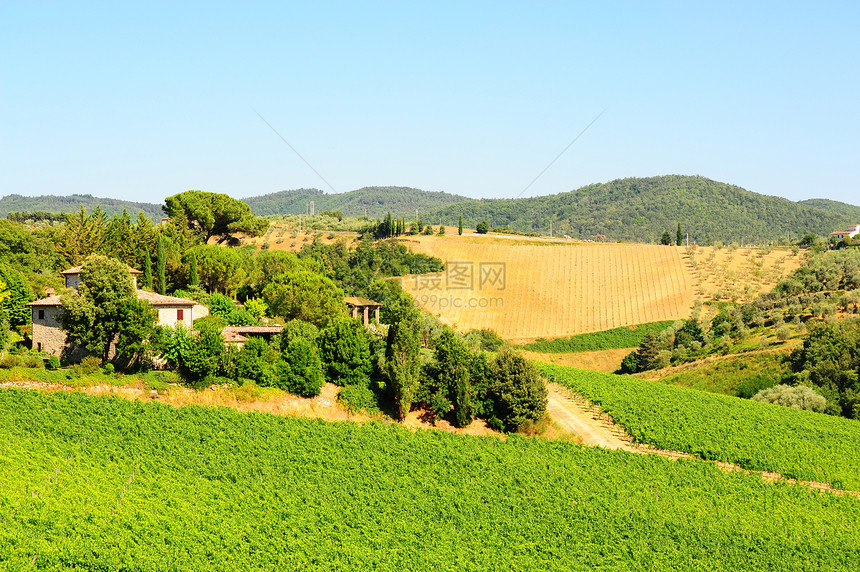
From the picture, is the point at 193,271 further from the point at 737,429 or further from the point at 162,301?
the point at 737,429

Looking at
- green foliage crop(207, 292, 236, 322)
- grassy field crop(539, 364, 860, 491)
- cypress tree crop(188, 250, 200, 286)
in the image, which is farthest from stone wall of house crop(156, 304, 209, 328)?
grassy field crop(539, 364, 860, 491)

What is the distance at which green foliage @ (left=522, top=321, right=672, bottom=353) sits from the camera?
74.9 metres

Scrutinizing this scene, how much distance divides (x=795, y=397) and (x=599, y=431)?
1745cm

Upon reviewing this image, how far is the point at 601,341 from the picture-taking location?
7594 cm

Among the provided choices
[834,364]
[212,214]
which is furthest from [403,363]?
[212,214]

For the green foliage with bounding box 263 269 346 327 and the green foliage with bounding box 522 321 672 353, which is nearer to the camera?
the green foliage with bounding box 263 269 346 327

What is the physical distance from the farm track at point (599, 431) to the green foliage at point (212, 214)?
1702 inches

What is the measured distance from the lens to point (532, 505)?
1252 inches

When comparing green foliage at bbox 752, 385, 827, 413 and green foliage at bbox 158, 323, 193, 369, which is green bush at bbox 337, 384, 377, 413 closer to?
green foliage at bbox 158, 323, 193, 369

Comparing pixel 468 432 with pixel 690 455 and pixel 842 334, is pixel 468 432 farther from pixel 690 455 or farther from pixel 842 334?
pixel 842 334

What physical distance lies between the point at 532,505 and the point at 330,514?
28.7 ft

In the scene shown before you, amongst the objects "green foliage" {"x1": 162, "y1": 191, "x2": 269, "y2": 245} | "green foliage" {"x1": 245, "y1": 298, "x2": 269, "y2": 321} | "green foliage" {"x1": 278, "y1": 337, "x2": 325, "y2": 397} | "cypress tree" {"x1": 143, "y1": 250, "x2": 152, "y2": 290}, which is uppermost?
"green foliage" {"x1": 162, "y1": 191, "x2": 269, "y2": 245}

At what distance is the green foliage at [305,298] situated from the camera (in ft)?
186

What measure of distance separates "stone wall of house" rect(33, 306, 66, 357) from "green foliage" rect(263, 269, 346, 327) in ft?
→ 56.6
